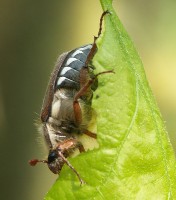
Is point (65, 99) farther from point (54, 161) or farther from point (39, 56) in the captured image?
point (39, 56)

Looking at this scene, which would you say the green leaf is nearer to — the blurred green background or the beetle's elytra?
the beetle's elytra

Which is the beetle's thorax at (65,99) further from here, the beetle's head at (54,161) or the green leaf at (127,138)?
the green leaf at (127,138)

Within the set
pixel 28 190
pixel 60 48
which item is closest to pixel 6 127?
pixel 28 190

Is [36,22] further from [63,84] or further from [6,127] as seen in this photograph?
[63,84]

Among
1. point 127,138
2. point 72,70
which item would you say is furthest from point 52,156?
point 127,138

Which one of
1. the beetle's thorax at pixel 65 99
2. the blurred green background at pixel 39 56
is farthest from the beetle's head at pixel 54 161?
the blurred green background at pixel 39 56

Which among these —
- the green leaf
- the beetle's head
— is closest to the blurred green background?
the beetle's head
